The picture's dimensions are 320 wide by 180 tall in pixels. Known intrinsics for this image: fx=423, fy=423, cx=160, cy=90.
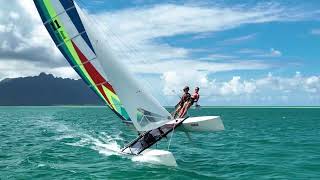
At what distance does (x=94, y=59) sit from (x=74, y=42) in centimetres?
140

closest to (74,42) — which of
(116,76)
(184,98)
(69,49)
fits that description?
(69,49)

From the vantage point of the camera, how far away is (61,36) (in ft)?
74.0

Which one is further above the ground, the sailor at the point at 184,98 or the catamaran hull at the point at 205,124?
the sailor at the point at 184,98

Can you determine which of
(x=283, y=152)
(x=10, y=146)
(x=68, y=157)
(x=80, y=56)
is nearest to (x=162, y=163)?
(x=68, y=157)

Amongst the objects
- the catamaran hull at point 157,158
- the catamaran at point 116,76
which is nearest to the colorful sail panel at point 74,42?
the catamaran at point 116,76

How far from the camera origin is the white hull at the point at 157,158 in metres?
20.3

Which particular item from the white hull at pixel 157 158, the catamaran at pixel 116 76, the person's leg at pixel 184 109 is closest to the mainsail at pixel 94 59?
the catamaran at pixel 116 76

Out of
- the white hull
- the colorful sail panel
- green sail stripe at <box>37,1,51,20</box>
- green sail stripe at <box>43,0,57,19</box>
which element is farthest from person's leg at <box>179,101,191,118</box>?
green sail stripe at <box>37,1,51,20</box>

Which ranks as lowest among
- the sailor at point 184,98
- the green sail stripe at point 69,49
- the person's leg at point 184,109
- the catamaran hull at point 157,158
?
the catamaran hull at point 157,158

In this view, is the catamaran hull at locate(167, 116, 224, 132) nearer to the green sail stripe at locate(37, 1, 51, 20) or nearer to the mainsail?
the mainsail

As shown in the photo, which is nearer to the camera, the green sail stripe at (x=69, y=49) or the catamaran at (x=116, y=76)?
the catamaran at (x=116, y=76)

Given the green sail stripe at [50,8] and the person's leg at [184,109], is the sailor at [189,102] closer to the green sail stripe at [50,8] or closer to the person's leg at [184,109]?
the person's leg at [184,109]

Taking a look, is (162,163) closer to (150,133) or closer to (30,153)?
(150,133)

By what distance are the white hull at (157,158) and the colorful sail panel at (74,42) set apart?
10.9ft
